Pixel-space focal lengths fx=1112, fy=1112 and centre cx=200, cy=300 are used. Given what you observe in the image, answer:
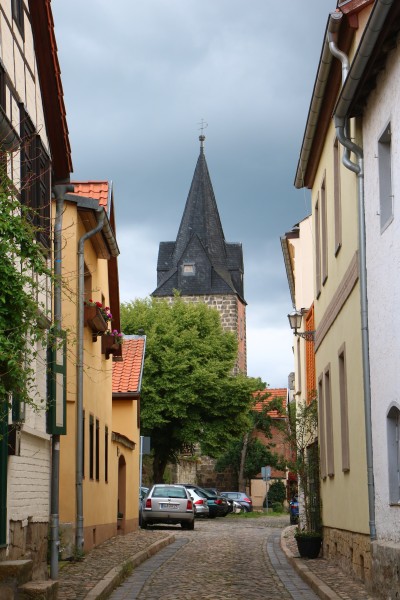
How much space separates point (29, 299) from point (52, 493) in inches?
309

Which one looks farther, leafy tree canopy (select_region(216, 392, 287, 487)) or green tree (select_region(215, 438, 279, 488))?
green tree (select_region(215, 438, 279, 488))

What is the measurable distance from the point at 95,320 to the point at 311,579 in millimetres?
7718

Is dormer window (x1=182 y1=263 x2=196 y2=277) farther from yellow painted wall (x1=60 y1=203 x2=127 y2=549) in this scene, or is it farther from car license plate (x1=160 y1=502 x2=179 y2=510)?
yellow painted wall (x1=60 y1=203 x2=127 y2=549)

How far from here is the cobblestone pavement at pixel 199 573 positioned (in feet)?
44.8

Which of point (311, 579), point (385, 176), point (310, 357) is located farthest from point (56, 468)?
point (310, 357)

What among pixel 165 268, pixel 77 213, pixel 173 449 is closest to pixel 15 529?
pixel 77 213

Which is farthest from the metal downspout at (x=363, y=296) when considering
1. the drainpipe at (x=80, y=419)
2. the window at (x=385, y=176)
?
the drainpipe at (x=80, y=419)

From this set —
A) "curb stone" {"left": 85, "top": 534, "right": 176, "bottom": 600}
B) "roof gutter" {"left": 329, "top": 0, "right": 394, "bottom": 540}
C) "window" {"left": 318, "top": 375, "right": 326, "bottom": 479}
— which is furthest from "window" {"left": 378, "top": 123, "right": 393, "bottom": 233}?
"window" {"left": 318, "top": 375, "right": 326, "bottom": 479}

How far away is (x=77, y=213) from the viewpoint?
19688 millimetres

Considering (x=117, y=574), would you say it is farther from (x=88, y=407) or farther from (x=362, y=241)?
(x=88, y=407)

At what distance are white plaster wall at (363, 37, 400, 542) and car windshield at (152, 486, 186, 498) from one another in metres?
21.4

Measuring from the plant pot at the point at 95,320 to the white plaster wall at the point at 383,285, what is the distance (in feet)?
26.3

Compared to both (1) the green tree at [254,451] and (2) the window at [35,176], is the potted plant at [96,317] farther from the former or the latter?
(1) the green tree at [254,451]

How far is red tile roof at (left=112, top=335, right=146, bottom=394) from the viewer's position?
30.9 metres
